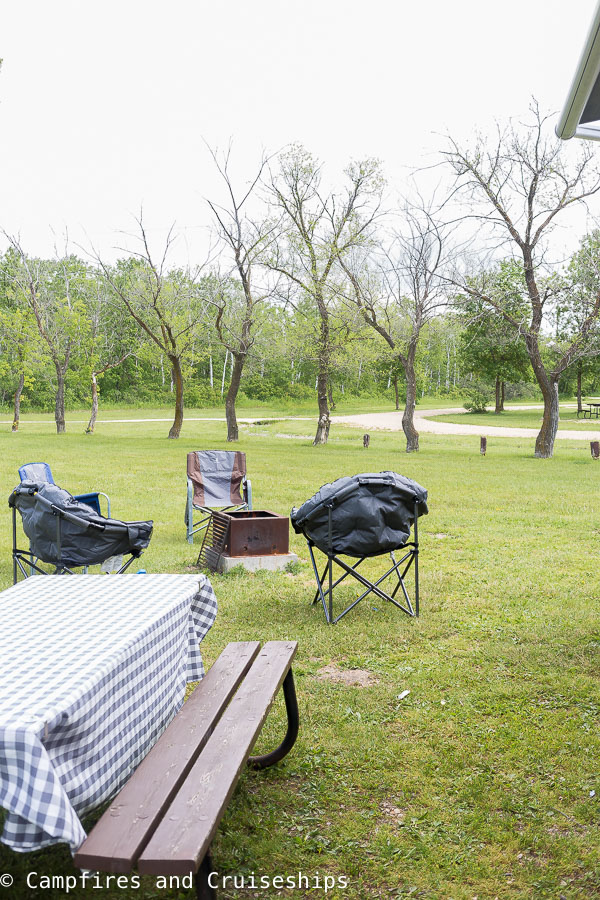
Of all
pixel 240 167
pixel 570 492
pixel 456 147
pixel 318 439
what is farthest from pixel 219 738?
pixel 240 167

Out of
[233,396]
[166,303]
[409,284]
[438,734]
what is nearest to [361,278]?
[409,284]

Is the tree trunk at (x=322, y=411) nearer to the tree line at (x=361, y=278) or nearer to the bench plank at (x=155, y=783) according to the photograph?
the tree line at (x=361, y=278)

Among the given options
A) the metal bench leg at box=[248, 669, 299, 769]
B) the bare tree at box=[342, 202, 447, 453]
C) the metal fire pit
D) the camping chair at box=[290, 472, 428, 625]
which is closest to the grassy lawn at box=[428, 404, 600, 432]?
the bare tree at box=[342, 202, 447, 453]

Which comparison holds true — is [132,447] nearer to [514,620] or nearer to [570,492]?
[570,492]

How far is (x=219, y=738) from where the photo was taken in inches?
94.2

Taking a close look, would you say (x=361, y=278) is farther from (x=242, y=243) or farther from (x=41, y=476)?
(x=41, y=476)

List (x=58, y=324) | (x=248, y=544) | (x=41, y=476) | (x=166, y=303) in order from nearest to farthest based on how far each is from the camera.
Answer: (x=41, y=476) → (x=248, y=544) → (x=166, y=303) → (x=58, y=324)

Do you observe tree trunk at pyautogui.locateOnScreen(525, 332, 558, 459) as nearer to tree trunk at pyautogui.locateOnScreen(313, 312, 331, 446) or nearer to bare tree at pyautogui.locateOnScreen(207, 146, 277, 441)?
tree trunk at pyautogui.locateOnScreen(313, 312, 331, 446)

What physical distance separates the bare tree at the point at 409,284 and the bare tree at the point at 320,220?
2.82 feet

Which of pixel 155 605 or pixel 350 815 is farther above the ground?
pixel 155 605

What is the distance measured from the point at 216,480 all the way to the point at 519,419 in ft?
102

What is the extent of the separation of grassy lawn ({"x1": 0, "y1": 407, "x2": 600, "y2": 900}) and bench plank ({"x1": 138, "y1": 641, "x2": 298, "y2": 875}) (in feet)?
1.47

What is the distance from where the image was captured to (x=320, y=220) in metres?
22.2

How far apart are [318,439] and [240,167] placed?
8579 millimetres
